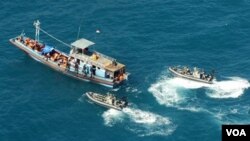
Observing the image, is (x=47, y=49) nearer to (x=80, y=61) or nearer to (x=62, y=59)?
(x=62, y=59)

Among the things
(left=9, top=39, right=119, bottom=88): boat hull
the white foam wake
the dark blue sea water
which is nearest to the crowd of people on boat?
(left=9, top=39, right=119, bottom=88): boat hull

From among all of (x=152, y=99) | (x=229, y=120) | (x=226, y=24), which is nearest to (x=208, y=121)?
(x=229, y=120)

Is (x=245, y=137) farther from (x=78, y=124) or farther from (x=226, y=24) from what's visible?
(x=226, y=24)

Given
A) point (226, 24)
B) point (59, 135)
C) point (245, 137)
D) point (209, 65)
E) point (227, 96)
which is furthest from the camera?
point (226, 24)

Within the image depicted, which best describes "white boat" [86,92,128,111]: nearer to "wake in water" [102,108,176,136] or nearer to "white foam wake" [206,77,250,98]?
"wake in water" [102,108,176,136]

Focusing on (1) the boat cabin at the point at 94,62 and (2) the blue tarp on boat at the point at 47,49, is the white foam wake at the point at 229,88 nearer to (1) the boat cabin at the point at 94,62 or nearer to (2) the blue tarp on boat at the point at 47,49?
(1) the boat cabin at the point at 94,62

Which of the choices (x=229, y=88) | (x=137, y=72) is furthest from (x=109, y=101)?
(x=229, y=88)

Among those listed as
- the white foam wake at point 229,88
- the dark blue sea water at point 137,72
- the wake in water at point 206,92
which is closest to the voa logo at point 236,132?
the dark blue sea water at point 137,72

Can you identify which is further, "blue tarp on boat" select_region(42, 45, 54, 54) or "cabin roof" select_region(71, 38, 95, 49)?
"blue tarp on boat" select_region(42, 45, 54, 54)
